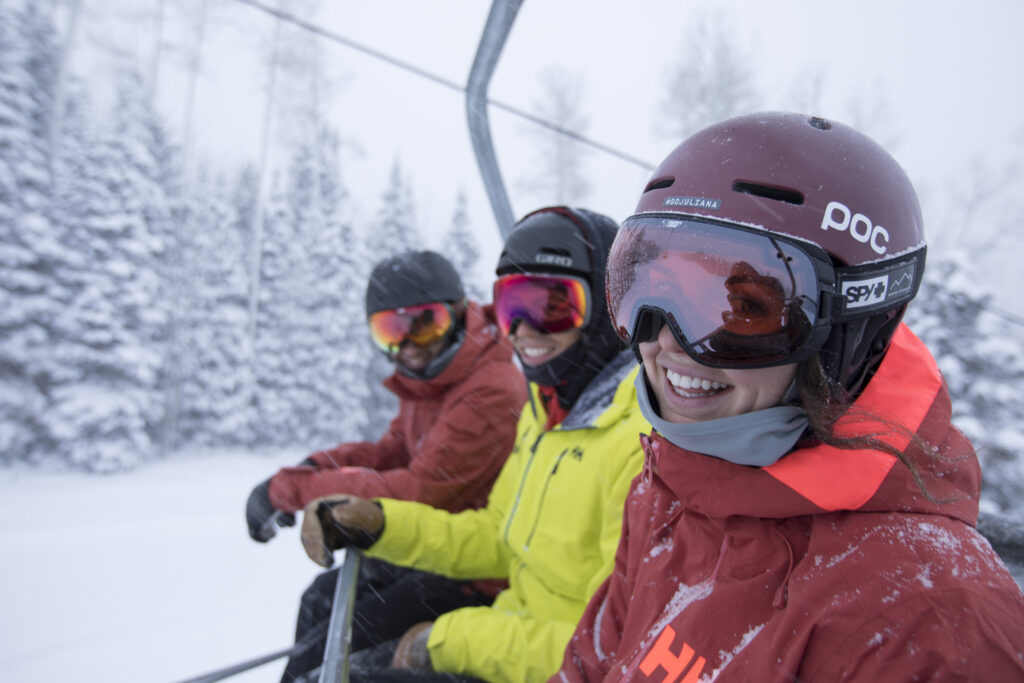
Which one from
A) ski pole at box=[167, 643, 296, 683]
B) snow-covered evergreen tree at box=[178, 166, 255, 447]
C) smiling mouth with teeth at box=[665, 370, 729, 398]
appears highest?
smiling mouth with teeth at box=[665, 370, 729, 398]

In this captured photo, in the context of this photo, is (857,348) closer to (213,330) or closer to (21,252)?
(21,252)

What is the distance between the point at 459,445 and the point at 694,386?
185 centimetres

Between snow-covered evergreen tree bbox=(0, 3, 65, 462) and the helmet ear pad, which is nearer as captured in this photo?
the helmet ear pad

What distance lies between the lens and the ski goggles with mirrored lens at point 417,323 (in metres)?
2.97

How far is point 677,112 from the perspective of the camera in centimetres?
809

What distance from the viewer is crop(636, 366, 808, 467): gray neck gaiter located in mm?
945

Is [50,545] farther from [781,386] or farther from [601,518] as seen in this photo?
[781,386]

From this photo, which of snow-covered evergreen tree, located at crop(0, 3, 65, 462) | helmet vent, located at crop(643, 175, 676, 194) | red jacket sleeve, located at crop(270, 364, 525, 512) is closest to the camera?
helmet vent, located at crop(643, 175, 676, 194)

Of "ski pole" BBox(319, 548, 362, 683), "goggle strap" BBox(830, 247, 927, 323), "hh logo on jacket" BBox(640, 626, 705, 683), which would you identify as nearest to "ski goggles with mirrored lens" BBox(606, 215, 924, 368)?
"goggle strap" BBox(830, 247, 927, 323)

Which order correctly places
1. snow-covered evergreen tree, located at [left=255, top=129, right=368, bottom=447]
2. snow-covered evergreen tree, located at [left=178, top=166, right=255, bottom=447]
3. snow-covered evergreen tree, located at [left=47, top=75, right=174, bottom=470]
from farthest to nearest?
snow-covered evergreen tree, located at [left=255, top=129, right=368, bottom=447]
snow-covered evergreen tree, located at [left=178, top=166, right=255, bottom=447]
snow-covered evergreen tree, located at [left=47, top=75, right=174, bottom=470]

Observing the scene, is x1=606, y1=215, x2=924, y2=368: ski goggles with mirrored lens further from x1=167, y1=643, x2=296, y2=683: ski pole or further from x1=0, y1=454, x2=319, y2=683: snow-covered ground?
x1=0, y1=454, x2=319, y2=683: snow-covered ground

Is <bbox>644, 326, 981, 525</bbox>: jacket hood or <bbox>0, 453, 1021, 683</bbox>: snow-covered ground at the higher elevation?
<bbox>644, 326, 981, 525</bbox>: jacket hood

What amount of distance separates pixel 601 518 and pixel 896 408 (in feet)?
3.12

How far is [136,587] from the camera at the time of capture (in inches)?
284
